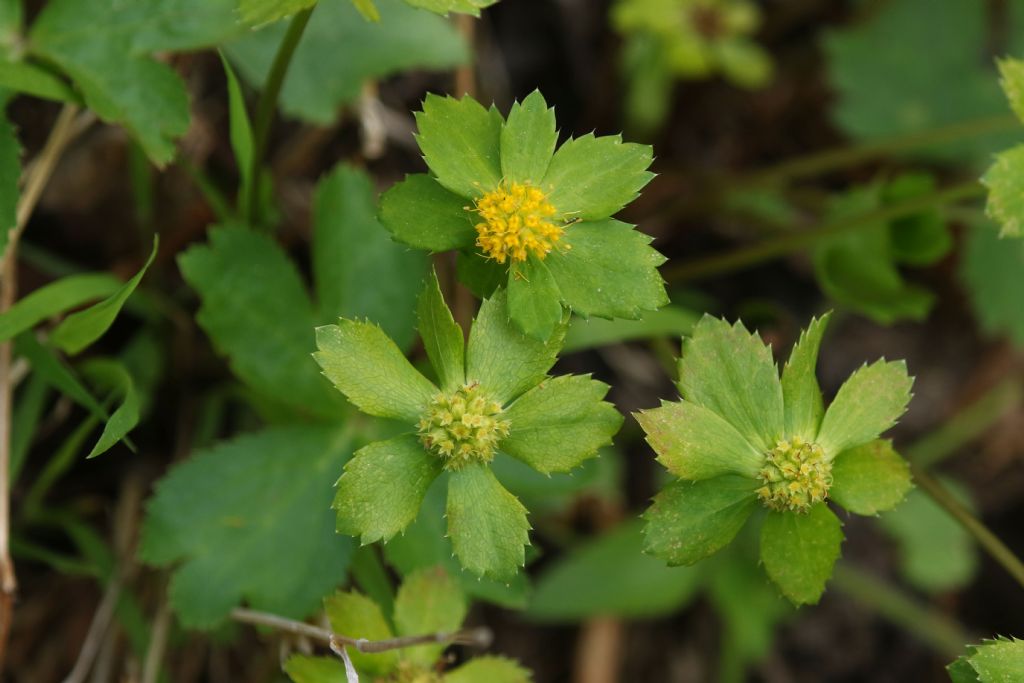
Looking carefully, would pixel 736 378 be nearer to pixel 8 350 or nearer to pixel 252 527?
pixel 252 527

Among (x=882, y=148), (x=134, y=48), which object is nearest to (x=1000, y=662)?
(x=882, y=148)

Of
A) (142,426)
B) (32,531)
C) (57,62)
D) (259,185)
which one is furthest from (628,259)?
(32,531)

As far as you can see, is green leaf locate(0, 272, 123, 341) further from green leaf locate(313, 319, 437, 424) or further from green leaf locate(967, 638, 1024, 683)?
green leaf locate(967, 638, 1024, 683)

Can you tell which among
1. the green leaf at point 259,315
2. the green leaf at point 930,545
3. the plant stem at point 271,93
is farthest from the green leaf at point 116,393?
the green leaf at point 930,545

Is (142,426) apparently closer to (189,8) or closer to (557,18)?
(189,8)

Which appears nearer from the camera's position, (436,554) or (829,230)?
(436,554)

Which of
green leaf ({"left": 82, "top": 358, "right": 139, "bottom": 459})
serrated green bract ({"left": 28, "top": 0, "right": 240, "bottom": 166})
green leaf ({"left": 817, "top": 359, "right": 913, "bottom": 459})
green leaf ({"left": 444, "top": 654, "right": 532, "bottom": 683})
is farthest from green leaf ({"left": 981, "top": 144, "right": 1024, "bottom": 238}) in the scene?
green leaf ({"left": 82, "top": 358, "right": 139, "bottom": 459})

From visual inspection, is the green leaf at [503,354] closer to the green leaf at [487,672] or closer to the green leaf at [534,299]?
the green leaf at [534,299]
